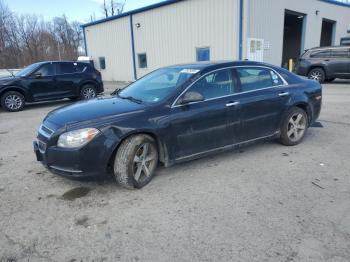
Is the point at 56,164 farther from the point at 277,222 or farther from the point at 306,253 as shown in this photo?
the point at 306,253

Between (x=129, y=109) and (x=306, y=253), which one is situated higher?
(x=129, y=109)

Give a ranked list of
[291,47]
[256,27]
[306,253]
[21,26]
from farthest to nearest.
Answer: [21,26], [291,47], [256,27], [306,253]

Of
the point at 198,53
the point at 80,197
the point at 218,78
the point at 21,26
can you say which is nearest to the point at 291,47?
the point at 198,53

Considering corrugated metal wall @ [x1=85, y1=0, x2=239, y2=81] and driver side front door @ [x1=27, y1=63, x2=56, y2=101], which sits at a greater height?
corrugated metal wall @ [x1=85, y1=0, x2=239, y2=81]

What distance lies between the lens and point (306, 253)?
257cm

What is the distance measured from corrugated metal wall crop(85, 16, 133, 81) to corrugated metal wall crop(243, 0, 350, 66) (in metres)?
9.71

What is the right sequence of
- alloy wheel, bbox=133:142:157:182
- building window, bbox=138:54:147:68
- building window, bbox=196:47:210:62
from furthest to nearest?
building window, bbox=138:54:147:68
building window, bbox=196:47:210:62
alloy wheel, bbox=133:142:157:182

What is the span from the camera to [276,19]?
53.0 ft

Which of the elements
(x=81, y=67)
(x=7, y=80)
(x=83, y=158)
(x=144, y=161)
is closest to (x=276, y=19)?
(x=81, y=67)

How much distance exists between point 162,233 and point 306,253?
1.29 meters

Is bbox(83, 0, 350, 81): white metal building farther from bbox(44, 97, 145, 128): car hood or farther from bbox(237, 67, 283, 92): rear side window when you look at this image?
bbox(44, 97, 145, 128): car hood

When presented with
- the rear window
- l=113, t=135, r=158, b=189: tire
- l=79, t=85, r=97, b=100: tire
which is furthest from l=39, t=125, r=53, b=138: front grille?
the rear window

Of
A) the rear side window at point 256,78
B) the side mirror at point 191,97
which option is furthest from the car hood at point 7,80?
the rear side window at point 256,78

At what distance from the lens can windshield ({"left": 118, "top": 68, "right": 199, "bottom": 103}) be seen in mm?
4195
